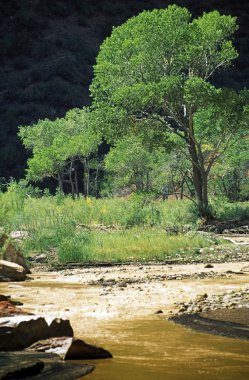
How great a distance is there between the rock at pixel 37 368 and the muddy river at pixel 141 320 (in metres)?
0.17

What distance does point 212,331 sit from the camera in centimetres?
657

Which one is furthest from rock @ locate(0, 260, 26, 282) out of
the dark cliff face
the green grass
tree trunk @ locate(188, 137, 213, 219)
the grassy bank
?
the dark cliff face

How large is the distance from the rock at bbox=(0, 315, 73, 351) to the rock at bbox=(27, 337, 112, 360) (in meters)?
0.15

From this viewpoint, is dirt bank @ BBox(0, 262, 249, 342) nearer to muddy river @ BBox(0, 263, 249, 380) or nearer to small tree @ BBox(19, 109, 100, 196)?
muddy river @ BBox(0, 263, 249, 380)

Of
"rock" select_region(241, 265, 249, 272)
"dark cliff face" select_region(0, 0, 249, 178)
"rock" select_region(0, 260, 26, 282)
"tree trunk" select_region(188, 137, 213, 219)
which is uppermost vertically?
"dark cliff face" select_region(0, 0, 249, 178)

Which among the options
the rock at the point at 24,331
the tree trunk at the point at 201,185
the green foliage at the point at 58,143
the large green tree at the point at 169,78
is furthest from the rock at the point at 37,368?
the green foliage at the point at 58,143

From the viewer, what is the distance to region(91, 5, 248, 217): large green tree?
28.2 metres

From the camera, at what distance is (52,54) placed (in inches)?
3799

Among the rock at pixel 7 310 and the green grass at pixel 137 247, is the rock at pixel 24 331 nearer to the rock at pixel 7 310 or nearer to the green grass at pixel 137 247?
the rock at pixel 7 310

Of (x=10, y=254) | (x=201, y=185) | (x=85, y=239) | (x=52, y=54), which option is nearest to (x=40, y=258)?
(x=85, y=239)

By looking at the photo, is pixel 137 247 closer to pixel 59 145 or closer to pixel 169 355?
pixel 169 355

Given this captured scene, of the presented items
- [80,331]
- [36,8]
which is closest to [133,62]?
[80,331]

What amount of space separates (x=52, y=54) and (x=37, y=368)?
9598cm

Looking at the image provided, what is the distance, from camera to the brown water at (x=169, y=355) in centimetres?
484
